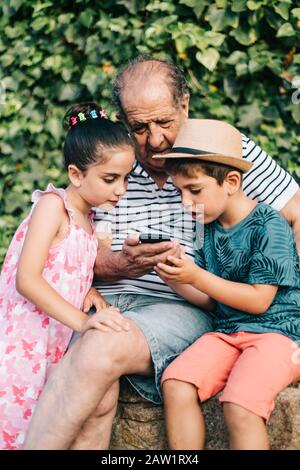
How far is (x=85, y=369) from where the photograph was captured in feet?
8.16

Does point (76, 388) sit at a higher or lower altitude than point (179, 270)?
lower

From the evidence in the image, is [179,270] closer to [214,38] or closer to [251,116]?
[251,116]

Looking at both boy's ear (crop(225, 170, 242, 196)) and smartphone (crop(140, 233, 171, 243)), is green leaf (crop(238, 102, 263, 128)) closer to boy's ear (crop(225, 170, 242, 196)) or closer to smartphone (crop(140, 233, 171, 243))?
boy's ear (crop(225, 170, 242, 196))

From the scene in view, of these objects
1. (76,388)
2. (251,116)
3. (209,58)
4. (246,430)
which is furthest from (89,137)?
(251,116)

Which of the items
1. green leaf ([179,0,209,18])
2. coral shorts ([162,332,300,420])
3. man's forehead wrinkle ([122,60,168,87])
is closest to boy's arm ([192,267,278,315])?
coral shorts ([162,332,300,420])

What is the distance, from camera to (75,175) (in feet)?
9.77

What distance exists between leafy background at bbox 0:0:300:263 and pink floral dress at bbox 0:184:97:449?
5.03 feet

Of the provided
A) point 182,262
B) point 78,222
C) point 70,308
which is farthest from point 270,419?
point 78,222

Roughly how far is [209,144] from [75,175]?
539mm

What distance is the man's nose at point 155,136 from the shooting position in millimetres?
3109

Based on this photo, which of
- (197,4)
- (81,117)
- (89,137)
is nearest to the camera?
(89,137)

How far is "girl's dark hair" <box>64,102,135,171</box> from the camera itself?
114 inches

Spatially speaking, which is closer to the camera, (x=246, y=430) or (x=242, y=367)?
(x=246, y=430)

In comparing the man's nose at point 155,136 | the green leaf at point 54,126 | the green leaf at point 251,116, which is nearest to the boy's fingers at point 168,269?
the man's nose at point 155,136
